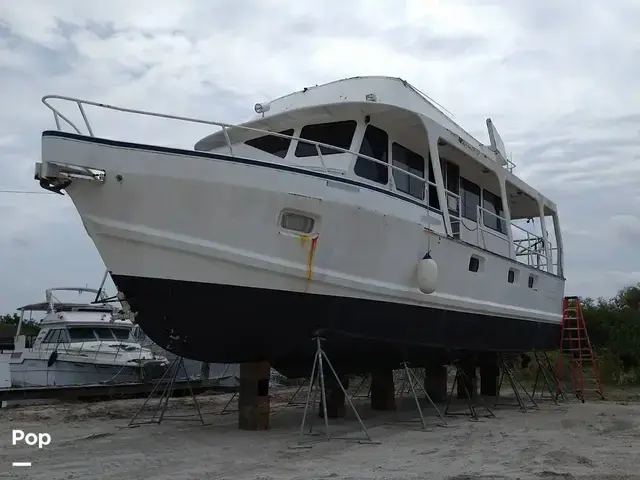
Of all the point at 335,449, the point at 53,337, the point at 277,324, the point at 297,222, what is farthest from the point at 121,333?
the point at 335,449

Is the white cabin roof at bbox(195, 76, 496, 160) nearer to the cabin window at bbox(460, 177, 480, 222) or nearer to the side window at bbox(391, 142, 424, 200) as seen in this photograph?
the side window at bbox(391, 142, 424, 200)

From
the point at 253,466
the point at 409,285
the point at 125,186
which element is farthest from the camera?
the point at 409,285

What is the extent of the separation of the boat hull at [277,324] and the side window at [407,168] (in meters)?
Answer: 1.71

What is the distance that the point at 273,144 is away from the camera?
366 inches

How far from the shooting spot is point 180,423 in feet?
30.8

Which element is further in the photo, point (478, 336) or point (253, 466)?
point (478, 336)

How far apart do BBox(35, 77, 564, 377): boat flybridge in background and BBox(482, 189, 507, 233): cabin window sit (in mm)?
1835

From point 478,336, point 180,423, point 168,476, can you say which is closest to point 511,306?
point 478,336

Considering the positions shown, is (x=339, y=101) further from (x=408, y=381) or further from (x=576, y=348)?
(x=576, y=348)

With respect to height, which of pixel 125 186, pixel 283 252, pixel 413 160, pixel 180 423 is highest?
pixel 413 160

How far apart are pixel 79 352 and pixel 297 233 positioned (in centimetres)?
1111

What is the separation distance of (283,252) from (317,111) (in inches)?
97.3

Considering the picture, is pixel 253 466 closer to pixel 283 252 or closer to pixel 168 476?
pixel 168 476

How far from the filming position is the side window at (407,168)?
925cm
